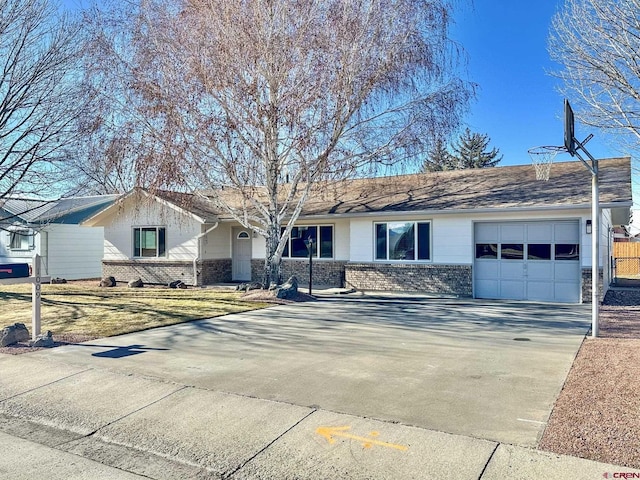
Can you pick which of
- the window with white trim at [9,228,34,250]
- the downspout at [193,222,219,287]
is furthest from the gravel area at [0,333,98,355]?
the window with white trim at [9,228,34,250]

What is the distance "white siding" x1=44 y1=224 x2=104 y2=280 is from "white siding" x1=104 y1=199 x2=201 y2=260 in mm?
3257

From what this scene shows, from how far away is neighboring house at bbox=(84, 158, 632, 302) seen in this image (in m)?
14.3

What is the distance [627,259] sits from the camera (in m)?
27.8

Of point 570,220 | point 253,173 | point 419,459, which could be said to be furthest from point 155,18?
point 419,459

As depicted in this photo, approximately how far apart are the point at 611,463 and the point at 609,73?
8824 millimetres

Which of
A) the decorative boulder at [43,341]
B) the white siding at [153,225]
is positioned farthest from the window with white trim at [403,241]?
the decorative boulder at [43,341]

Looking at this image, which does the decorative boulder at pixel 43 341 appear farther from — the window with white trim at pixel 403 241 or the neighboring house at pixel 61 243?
the neighboring house at pixel 61 243

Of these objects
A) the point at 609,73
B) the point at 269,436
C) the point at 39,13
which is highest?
the point at 39,13

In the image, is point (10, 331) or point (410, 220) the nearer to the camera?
point (10, 331)

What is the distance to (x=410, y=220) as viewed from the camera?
16469 mm

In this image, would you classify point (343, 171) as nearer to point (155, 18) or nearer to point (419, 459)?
point (155, 18)

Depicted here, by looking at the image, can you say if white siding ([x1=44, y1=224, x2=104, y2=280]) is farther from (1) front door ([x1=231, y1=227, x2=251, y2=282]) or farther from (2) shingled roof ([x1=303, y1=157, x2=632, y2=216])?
(2) shingled roof ([x1=303, y1=157, x2=632, y2=216])

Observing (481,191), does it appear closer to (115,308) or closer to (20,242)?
(115,308)

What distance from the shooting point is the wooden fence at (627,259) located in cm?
2842
